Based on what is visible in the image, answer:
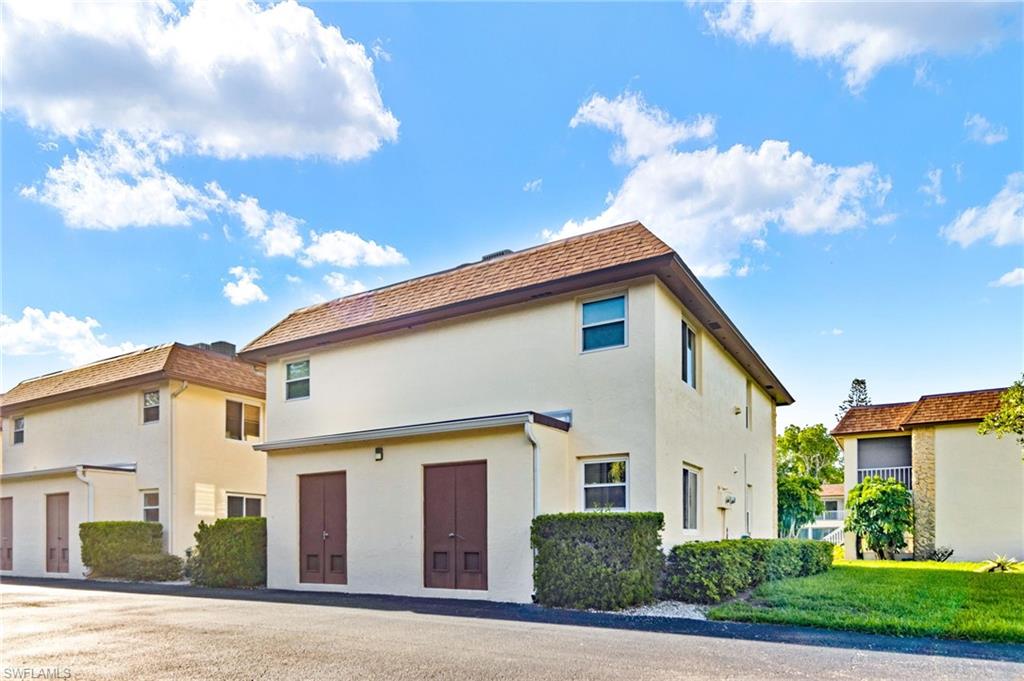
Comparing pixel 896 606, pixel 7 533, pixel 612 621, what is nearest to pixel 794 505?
pixel 896 606

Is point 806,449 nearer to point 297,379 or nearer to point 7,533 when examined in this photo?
point 297,379

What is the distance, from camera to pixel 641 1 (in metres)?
12.5

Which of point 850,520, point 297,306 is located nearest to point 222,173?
point 297,306

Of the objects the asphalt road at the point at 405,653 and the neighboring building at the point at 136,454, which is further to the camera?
the neighboring building at the point at 136,454

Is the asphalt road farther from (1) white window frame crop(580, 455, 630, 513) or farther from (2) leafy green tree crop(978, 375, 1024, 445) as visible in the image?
(2) leafy green tree crop(978, 375, 1024, 445)

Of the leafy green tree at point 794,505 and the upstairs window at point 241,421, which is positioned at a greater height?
the upstairs window at point 241,421

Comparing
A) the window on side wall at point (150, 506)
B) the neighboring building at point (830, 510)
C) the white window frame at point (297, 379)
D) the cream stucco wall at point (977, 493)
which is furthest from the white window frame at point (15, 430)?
the neighboring building at point (830, 510)

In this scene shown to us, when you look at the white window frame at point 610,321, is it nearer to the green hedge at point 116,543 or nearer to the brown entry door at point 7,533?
the green hedge at point 116,543

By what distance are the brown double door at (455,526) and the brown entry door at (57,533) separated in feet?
42.8

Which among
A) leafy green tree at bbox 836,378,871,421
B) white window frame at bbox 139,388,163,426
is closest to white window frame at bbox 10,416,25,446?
white window frame at bbox 139,388,163,426

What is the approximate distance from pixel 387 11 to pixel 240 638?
10033 mm

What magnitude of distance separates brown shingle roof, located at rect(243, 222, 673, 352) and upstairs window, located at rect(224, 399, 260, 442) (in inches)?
180

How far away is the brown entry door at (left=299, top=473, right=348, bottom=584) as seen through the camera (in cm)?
1422

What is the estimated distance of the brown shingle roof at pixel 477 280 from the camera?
13.1 metres
